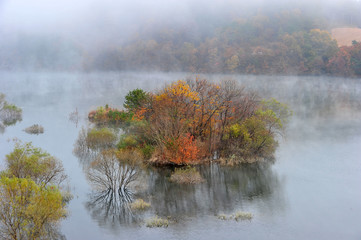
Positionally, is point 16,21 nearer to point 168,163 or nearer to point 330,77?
point 330,77

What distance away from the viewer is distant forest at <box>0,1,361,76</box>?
4619 inches

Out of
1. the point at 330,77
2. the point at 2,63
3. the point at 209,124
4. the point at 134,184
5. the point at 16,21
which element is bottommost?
the point at 134,184

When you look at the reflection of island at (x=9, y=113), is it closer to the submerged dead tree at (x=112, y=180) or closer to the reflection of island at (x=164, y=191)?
the reflection of island at (x=164, y=191)

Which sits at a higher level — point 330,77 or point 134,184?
point 330,77

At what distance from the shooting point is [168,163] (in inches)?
1447

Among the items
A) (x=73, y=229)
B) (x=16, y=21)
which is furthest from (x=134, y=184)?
(x=16, y=21)

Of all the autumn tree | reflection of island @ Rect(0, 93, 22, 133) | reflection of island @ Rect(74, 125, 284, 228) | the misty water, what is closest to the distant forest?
the misty water

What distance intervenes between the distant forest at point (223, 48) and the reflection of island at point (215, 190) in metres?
87.8

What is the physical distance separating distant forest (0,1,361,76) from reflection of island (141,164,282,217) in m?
87.8

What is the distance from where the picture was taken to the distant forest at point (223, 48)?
117312mm

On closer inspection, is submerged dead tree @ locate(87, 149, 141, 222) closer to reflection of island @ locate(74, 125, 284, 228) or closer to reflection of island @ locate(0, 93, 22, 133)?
reflection of island @ locate(74, 125, 284, 228)

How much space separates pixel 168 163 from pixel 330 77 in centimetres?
8914

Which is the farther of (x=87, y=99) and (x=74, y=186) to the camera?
(x=87, y=99)

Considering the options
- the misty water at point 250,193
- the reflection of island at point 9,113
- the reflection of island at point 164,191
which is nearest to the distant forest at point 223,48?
the misty water at point 250,193
